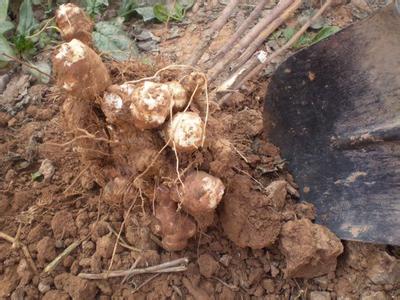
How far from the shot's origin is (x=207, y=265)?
1498 millimetres

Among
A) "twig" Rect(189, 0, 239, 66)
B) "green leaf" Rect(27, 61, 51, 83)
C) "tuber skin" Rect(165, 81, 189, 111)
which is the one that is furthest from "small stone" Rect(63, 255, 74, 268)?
"green leaf" Rect(27, 61, 51, 83)

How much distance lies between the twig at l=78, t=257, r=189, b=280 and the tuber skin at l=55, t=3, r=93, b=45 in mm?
829

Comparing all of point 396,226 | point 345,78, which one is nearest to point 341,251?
point 396,226

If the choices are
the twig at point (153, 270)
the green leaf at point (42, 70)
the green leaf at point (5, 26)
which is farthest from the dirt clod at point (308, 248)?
the green leaf at point (5, 26)

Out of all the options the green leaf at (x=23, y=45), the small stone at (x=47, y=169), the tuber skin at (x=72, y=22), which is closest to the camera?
the tuber skin at (x=72, y=22)

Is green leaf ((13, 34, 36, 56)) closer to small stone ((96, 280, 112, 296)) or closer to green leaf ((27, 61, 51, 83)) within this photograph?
green leaf ((27, 61, 51, 83))

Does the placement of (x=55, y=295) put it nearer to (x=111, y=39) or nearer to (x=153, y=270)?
(x=153, y=270)

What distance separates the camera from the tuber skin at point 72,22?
143 cm

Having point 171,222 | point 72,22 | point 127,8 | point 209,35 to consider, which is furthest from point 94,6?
point 171,222

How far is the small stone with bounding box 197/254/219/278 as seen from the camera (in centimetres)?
149

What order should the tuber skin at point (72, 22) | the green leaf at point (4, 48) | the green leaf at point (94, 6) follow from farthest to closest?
the green leaf at point (94, 6) < the green leaf at point (4, 48) < the tuber skin at point (72, 22)

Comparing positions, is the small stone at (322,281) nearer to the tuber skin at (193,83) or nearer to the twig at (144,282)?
the twig at (144,282)

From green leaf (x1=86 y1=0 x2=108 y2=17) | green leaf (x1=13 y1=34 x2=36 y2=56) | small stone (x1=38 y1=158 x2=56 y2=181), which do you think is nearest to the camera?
small stone (x1=38 y1=158 x2=56 y2=181)

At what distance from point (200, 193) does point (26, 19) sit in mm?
1633
